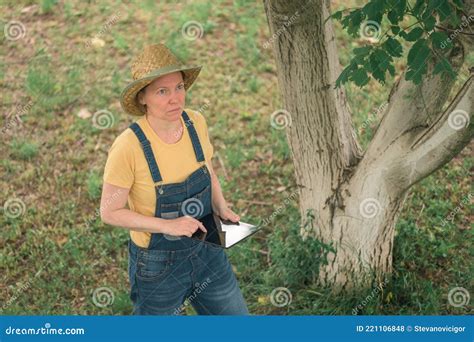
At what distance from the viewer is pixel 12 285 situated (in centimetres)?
459

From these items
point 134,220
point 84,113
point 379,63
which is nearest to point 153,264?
point 134,220

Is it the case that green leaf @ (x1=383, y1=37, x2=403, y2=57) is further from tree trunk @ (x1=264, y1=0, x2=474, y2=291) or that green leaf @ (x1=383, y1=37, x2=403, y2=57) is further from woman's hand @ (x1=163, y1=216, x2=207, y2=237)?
woman's hand @ (x1=163, y1=216, x2=207, y2=237)

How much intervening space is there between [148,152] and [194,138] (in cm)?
22

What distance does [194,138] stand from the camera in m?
3.05

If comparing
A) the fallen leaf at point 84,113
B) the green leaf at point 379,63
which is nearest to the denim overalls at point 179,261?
the green leaf at point 379,63

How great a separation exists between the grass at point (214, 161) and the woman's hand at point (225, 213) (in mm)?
1046

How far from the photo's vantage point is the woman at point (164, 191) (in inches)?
114

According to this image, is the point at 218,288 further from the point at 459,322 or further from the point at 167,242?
the point at 459,322

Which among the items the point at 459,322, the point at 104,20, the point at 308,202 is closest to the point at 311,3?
the point at 308,202

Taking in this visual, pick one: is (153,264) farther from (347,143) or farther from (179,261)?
(347,143)

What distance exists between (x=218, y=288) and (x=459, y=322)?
1284 millimetres

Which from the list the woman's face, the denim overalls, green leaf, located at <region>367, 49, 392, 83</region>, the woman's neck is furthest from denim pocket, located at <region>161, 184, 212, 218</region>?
green leaf, located at <region>367, 49, 392, 83</region>

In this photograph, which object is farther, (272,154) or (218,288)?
(272,154)

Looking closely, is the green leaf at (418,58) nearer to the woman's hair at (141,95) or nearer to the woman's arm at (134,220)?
the woman's hair at (141,95)
